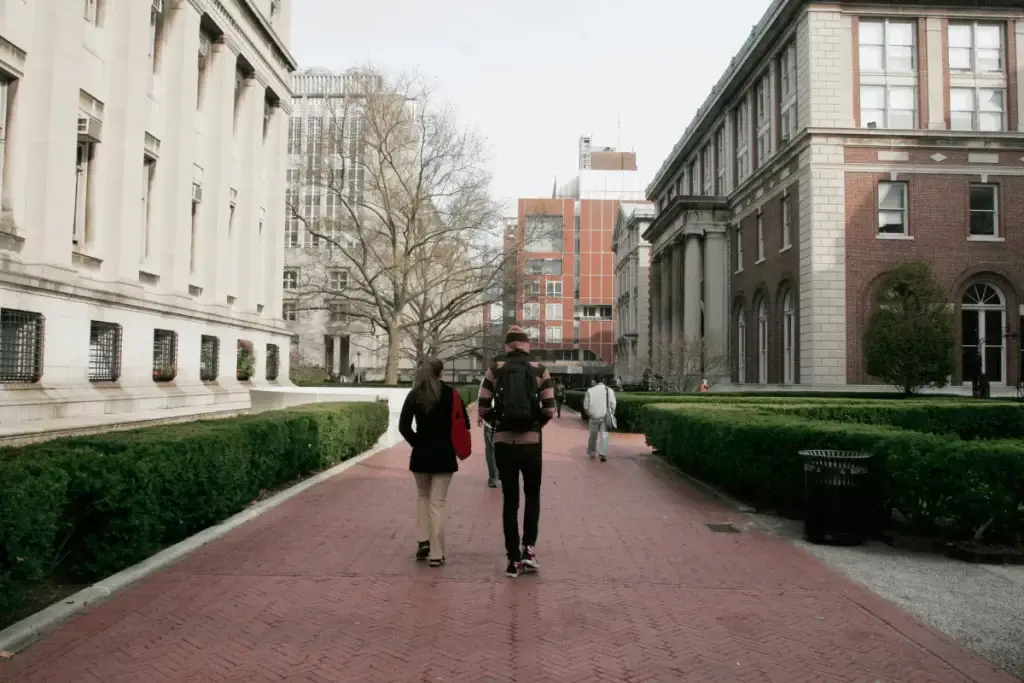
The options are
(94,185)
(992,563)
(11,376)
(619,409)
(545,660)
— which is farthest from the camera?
(619,409)

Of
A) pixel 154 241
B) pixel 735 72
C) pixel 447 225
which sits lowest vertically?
pixel 154 241

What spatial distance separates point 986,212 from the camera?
33.9 m

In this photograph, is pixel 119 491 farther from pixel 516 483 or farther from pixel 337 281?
pixel 337 281

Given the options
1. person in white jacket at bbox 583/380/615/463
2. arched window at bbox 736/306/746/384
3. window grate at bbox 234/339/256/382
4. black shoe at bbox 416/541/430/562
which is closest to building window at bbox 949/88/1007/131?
arched window at bbox 736/306/746/384

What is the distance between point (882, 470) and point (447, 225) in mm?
29393

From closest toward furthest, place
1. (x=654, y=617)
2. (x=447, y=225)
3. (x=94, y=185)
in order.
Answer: (x=654, y=617) < (x=94, y=185) < (x=447, y=225)

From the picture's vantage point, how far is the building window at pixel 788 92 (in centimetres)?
3672

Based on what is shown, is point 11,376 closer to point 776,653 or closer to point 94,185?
point 94,185

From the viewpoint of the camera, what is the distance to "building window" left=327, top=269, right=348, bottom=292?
3906 cm

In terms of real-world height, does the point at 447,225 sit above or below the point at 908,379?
above

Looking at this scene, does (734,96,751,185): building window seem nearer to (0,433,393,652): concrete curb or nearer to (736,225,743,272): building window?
(736,225,743,272): building window

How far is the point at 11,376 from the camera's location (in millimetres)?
14258

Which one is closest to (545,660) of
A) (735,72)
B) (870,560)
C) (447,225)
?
(870,560)

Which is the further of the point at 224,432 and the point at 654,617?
the point at 224,432
